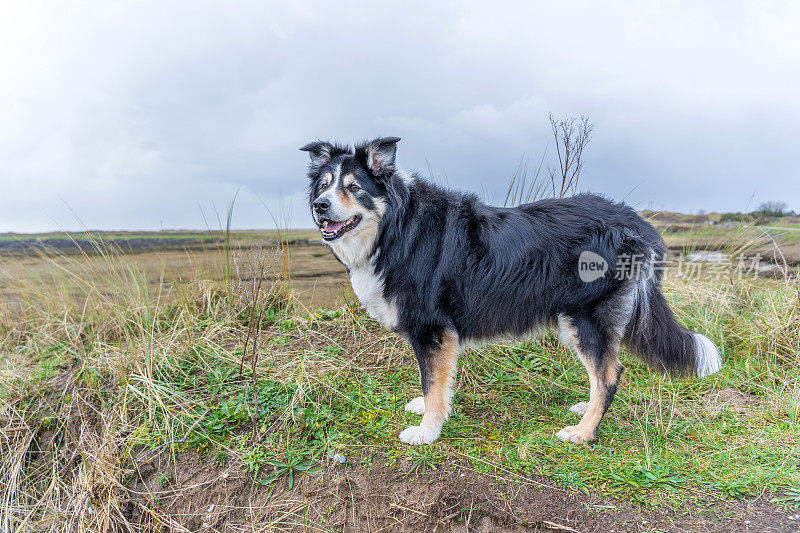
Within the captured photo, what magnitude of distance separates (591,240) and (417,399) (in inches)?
74.4

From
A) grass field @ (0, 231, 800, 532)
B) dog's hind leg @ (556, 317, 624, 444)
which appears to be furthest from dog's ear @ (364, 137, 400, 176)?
dog's hind leg @ (556, 317, 624, 444)

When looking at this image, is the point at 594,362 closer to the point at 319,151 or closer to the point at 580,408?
the point at 580,408

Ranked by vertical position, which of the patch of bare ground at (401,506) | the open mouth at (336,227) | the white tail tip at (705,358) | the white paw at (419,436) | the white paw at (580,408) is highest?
the open mouth at (336,227)

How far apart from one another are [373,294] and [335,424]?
1.09 metres

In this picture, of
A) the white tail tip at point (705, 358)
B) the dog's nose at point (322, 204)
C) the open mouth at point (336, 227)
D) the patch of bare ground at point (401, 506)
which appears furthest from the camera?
the white tail tip at point (705, 358)

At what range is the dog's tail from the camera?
364 centimetres

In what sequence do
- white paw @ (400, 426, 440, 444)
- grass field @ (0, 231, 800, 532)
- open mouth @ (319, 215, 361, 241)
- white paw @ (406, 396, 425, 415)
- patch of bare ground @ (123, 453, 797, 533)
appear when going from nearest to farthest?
patch of bare ground @ (123, 453, 797, 533) < grass field @ (0, 231, 800, 532) < open mouth @ (319, 215, 361, 241) < white paw @ (400, 426, 440, 444) < white paw @ (406, 396, 425, 415)

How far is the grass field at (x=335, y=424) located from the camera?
10.00 feet

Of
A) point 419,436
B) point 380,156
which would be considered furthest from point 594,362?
point 380,156

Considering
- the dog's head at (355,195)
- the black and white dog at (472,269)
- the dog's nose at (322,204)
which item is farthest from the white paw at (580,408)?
the dog's nose at (322,204)

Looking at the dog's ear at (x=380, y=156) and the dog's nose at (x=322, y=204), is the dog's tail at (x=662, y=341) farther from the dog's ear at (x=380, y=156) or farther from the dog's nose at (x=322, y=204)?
the dog's nose at (x=322, y=204)

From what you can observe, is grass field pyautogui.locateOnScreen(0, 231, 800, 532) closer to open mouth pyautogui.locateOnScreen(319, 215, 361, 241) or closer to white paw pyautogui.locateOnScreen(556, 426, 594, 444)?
white paw pyautogui.locateOnScreen(556, 426, 594, 444)

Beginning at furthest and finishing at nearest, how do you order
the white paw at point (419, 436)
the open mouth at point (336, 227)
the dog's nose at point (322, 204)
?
the white paw at point (419, 436) → the open mouth at point (336, 227) → the dog's nose at point (322, 204)

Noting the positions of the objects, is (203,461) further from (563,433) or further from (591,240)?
(591,240)
